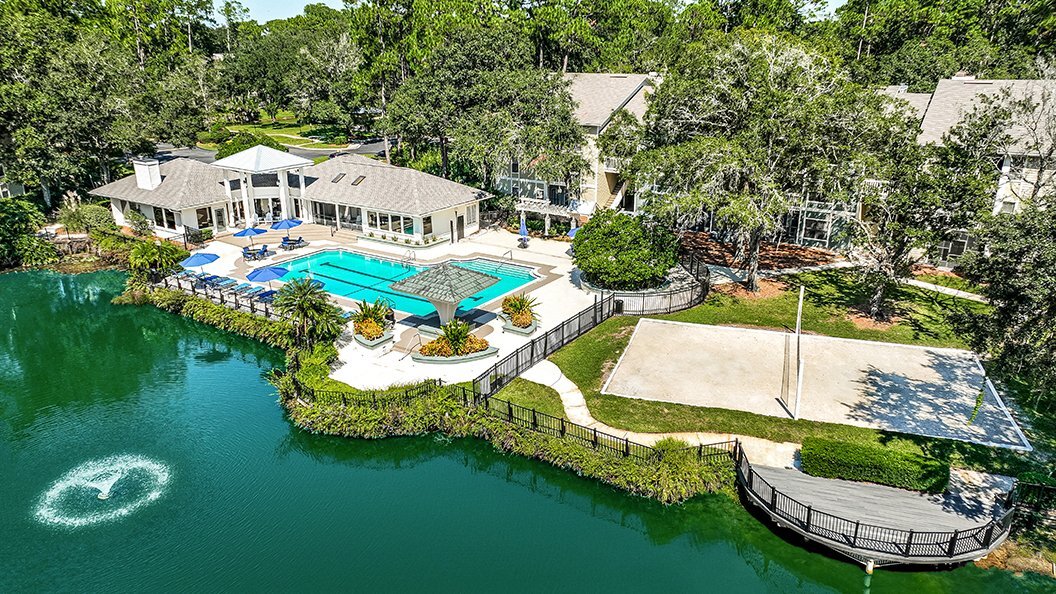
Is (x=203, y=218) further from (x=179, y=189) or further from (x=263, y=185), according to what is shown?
(x=263, y=185)

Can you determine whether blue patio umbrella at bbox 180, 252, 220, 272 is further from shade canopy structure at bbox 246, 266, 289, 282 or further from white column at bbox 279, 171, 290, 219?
white column at bbox 279, 171, 290, 219

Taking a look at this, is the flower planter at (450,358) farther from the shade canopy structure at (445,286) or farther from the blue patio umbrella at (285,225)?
the blue patio umbrella at (285,225)

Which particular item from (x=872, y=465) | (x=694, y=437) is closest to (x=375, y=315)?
(x=694, y=437)

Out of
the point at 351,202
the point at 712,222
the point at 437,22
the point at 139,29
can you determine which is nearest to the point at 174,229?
the point at 351,202

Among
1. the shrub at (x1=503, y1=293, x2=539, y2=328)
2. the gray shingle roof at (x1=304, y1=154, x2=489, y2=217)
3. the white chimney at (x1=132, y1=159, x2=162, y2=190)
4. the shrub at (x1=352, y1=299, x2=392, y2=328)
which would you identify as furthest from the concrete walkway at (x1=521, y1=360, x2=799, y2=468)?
the white chimney at (x1=132, y1=159, x2=162, y2=190)

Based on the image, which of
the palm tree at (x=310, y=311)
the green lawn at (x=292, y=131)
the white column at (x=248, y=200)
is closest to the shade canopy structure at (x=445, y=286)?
the palm tree at (x=310, y=311)
